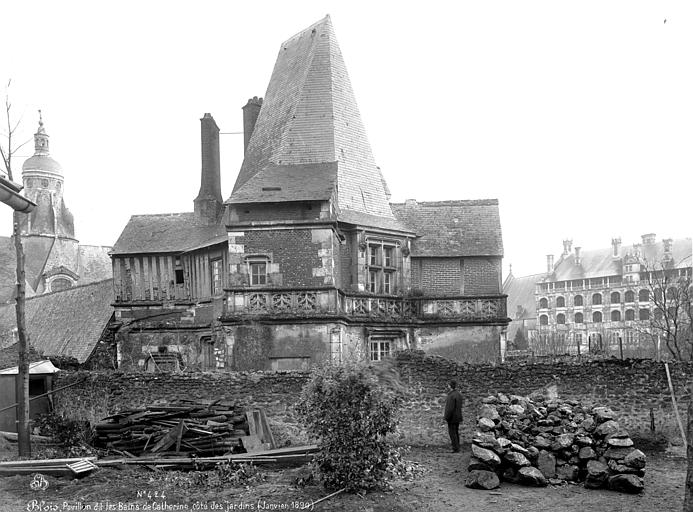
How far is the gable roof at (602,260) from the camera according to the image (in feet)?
237

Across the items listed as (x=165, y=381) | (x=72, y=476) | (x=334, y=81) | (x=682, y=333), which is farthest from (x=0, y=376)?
(x=682, y=333)

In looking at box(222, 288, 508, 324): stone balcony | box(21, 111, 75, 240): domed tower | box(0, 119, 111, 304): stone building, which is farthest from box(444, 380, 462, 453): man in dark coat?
box(21, 111, 75, 240): domed tower

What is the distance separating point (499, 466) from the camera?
491 inches

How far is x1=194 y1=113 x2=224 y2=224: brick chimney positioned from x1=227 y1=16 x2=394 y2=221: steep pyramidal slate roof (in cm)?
186

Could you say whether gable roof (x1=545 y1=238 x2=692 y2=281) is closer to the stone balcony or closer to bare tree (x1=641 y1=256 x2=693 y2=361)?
bare tree (x1=641 y1=256 x2=693 y2=361)

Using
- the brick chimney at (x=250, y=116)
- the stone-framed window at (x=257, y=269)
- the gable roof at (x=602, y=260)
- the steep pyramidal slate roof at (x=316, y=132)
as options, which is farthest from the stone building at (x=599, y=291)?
the stone-framed window at (x=257, y=269)

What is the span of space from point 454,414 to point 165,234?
16.5 m

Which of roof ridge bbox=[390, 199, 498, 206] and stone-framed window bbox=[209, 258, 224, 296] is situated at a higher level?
roof ridge bbox=[390, 199, 498, 206]

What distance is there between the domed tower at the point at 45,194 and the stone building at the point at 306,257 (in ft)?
150

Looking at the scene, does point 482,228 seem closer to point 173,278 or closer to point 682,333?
point 173,278

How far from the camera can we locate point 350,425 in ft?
36.8

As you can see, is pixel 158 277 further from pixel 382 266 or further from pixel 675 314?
pixel 675 314

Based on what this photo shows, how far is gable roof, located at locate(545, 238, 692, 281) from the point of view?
237ft

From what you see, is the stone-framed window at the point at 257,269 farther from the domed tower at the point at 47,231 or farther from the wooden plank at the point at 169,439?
the domed tower at the point at 47,231
